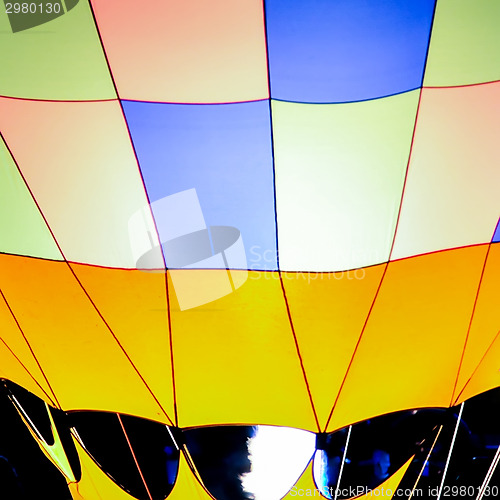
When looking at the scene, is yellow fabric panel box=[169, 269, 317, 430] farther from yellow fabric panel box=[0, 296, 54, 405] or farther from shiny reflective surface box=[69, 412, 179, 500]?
yellow fabric panel box=[0, 296, 54, 405]

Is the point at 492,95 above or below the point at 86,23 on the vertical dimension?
below

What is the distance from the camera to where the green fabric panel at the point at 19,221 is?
2.26 metres

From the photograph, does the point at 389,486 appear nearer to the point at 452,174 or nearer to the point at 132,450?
the point at 132,450

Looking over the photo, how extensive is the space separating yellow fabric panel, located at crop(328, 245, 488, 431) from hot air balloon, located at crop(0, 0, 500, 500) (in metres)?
0.01

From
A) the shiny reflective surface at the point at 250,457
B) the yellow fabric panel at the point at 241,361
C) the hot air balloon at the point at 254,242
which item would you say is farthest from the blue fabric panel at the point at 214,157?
the shiny reflective surface at the point at 250,457

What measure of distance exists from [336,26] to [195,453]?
1949 millimetres

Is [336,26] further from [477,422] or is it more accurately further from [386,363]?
[477,422]

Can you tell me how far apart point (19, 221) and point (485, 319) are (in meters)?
2.09

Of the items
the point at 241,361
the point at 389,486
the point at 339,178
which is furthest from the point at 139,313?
the point at 389,486

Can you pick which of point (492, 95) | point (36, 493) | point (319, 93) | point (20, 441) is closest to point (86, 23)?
point (319, 93)

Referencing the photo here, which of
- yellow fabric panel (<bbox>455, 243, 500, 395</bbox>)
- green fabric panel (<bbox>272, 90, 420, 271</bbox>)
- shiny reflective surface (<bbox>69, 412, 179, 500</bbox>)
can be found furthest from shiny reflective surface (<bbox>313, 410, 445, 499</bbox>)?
green fabric panel (<bbox>272, 90, 420, 271</bbox>)

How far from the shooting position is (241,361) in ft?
8.16

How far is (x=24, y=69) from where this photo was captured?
6.46 ft

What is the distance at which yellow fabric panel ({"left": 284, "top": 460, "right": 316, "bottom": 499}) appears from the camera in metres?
2.65
